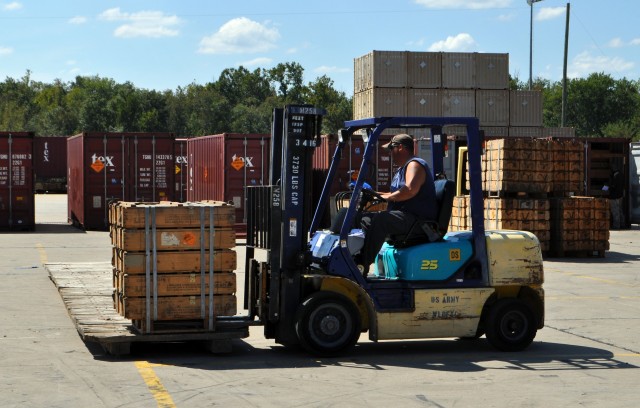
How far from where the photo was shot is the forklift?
956cm

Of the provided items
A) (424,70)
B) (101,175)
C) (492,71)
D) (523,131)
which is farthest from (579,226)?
(523,131)

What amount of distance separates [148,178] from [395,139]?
2121 cm

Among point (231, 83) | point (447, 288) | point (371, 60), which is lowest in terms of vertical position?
point (447, 288)

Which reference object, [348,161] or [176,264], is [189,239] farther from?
[348,161]

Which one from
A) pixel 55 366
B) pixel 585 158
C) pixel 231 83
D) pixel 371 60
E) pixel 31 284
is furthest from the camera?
pixel 231 83

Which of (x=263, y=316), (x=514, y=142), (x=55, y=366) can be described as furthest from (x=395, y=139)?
(x=514, y=142)

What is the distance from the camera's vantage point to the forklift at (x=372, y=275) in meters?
9.56

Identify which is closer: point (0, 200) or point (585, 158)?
point (0, 200)

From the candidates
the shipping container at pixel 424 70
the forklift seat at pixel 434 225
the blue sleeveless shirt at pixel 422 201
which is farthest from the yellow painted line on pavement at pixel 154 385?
the shipping container at pixel 424 70

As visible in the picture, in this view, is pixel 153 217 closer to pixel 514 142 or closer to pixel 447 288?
pixel 447 288

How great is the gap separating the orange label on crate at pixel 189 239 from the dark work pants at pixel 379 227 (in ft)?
5.25

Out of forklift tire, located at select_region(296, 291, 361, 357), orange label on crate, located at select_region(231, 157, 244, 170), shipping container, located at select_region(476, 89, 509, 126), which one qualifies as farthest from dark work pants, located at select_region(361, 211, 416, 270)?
shipping container, located at select_region(476, 89, 509, 126)

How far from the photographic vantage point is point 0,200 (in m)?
28.9

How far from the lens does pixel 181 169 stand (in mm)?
34000
